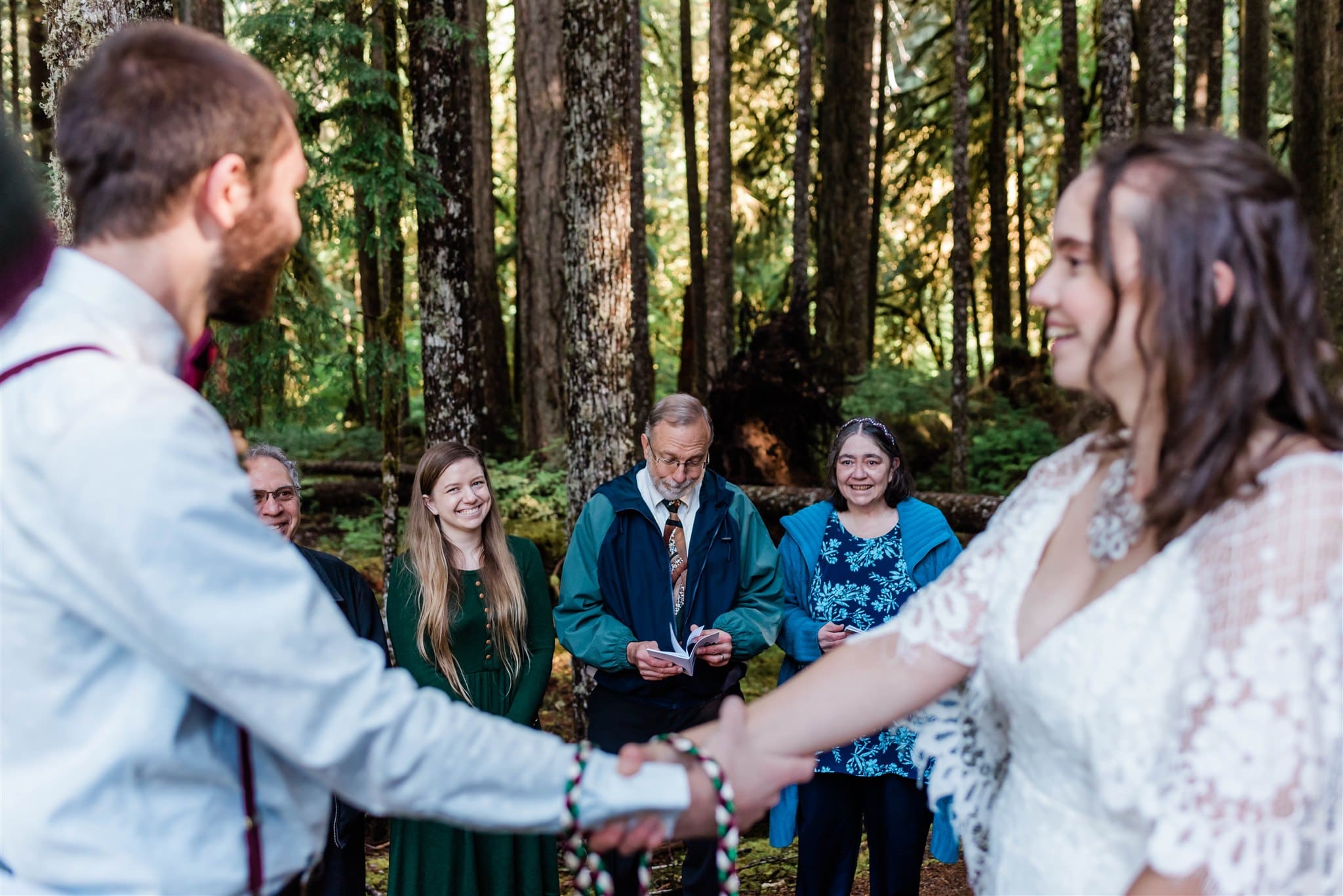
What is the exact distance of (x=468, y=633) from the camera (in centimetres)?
476

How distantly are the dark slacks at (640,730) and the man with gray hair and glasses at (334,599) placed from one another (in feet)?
3.57

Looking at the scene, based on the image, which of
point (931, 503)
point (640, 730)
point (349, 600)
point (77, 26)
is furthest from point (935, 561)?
point (931, 503)

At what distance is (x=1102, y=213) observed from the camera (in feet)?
6.11

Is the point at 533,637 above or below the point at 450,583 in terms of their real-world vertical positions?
below

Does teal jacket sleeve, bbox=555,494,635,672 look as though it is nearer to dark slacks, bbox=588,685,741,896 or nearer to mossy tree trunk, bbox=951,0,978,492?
dark slacks, bbox=588,685,741,896

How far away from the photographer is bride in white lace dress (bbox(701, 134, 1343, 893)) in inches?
64.9

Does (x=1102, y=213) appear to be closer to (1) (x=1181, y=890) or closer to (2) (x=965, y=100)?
(1) (x=1181, y=890)

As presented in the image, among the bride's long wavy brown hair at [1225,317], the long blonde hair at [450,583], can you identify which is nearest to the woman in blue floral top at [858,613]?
the long blonde hair at [450,583]

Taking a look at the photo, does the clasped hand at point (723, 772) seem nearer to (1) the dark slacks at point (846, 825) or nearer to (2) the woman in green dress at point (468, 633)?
(2) the woman in green dress at point (468, 633)

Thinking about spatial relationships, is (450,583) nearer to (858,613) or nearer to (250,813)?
(858,613)

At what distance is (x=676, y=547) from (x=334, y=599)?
1614 mm

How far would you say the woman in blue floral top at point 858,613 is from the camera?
4742mm

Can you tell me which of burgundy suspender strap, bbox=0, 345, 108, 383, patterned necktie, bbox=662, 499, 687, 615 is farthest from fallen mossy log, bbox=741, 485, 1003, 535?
burgundy suspender strap, bbox=0, 345, 108, 383

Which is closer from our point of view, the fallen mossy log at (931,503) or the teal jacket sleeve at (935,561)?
the teal jacket sleeve at (935,561)
